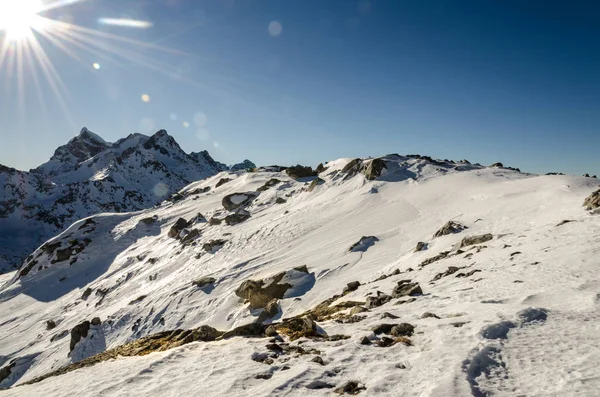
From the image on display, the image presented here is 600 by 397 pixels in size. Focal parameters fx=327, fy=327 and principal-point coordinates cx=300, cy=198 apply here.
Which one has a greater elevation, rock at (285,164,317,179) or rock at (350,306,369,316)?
rock at (285,164,317,179)

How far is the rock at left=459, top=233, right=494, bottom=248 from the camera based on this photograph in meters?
19.1

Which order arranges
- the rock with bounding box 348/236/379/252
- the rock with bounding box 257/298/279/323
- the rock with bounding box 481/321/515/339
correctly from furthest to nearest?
the rock with bounding box 348/236/379/252 < the rock with bounding box 257/298/279/323 < the rock with bounding box 481/321/515/339

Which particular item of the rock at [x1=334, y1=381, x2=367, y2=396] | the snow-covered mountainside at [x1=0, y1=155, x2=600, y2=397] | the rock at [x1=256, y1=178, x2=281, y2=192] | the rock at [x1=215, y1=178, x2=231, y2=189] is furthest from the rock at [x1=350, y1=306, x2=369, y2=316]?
the rock at [x1=215, y1=178, x2=231, y2=189]

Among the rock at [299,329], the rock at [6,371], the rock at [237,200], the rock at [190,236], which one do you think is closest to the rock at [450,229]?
the rock at [299,329]

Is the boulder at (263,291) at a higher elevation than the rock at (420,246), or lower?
lower

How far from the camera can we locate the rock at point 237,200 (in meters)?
49.6

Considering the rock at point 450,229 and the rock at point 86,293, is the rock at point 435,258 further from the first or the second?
the rock at point 86,293

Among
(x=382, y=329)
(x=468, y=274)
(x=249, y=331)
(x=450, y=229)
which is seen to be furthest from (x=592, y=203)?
(x=249, y=331)

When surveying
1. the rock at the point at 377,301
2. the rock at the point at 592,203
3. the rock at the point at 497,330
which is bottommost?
the rock at the point at 377,301

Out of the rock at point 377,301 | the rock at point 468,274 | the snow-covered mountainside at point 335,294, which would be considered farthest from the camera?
the rock at point 468,274

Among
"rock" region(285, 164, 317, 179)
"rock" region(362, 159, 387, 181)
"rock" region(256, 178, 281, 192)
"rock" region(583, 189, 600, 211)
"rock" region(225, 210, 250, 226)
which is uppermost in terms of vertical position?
"rock" region(285, 164, 317, 179)

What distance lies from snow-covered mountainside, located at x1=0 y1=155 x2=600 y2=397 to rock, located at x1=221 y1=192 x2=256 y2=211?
0.23 m

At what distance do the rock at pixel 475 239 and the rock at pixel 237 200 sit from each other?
34918mm

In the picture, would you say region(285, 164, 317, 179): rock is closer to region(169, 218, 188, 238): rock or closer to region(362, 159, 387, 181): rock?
region(362, 159, 387, 181): rock
